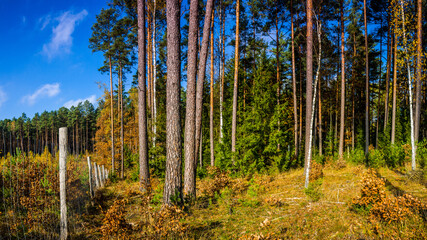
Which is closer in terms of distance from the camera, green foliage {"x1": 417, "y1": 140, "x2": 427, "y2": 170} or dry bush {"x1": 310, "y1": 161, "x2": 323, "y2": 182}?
dry bush {"x1": 310, "y1": 161, "x2": 323, "y2": 182}

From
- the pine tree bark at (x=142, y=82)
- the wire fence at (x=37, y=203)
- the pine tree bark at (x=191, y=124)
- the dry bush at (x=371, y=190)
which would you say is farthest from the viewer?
the pine tree bark at (x=142, y=82)

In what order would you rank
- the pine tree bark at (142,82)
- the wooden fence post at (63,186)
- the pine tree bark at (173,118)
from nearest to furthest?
the wooden fence post at (63,186) → the pine tree bark at (173,118) → the pine tree bark at (142,82)

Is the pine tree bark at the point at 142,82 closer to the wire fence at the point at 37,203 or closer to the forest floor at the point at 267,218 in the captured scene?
the forest floor at the point at 267,218

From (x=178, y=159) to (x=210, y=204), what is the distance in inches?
78.1

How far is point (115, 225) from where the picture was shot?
356 cm

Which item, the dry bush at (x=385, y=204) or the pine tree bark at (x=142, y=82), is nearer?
the dry bush at (x=385, y=204)

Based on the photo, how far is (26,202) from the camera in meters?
5.66

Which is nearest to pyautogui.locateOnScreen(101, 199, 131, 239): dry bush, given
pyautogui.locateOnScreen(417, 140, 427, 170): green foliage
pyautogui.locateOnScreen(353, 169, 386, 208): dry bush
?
pyautogui.locateOnScreen(353, 169, 386, 208): dry bush

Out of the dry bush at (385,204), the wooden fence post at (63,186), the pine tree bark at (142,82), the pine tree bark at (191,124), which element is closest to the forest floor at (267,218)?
the dry bush at (385,204)

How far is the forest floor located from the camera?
3.64 meters

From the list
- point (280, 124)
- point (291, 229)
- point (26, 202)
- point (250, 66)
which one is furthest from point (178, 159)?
point (250, 66)

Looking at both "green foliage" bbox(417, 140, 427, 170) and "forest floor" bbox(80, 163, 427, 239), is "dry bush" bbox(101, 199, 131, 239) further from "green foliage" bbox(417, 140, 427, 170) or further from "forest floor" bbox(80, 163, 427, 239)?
"green foliage" bbox(417, 140, 427, 170)

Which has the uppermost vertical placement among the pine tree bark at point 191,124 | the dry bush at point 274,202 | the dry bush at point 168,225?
the pine tree bark at point 191,124

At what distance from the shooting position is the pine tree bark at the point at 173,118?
5.05 m
